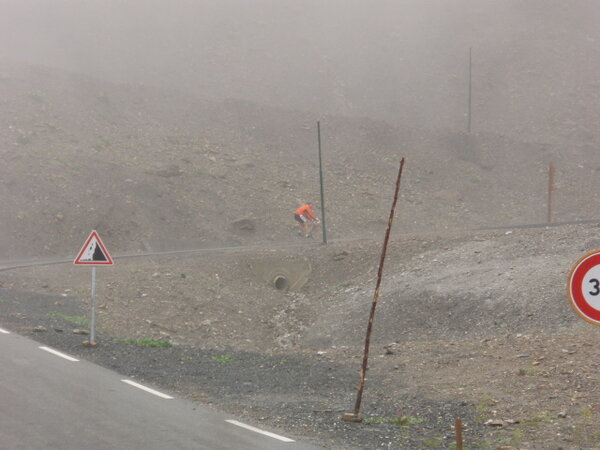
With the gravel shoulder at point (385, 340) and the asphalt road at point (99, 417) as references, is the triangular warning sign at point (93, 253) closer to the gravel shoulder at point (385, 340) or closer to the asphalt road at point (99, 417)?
the gravel shoulder at point (385, 340)

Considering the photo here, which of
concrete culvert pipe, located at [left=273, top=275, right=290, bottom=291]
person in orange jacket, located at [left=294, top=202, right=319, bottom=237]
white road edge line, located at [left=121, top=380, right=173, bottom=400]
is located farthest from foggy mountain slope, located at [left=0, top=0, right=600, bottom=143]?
white road edge line, located at [left=121, top=380, right=173, bottom=400]

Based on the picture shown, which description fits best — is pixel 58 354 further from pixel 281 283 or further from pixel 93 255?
pixel 281 283

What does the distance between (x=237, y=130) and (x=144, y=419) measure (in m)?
43.2

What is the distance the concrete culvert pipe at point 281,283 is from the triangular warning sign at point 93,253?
1321 centimetres

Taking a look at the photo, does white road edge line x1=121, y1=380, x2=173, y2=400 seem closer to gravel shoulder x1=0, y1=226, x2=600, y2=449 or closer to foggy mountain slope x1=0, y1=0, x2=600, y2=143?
gravel shoulder x1=0, y1=226, x2=600, y2=449

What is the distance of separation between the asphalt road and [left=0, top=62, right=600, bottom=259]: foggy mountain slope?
2191 cm

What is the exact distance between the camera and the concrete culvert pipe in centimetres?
2684

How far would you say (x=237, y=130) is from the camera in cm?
5116

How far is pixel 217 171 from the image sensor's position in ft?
142

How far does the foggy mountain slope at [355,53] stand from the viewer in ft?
202

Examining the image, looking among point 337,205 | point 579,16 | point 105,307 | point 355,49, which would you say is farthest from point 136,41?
point 105,307

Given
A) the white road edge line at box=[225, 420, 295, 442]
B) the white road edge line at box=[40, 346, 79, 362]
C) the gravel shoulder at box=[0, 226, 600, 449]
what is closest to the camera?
the white road edge line at box=[225, 420, 295, 442]

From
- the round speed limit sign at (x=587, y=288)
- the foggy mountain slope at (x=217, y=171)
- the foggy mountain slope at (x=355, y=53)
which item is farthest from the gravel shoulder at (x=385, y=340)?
the foggy mountain slope at (x=355, y=53)

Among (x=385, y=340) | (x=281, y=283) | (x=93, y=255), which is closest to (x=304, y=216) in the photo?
(x=281, y=283)
